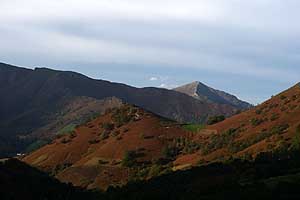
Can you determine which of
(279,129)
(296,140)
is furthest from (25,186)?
(279,129)

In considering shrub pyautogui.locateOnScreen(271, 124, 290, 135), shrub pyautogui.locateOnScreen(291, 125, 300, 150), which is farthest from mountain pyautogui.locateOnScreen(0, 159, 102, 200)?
shrub pyautogui.locateOnScreen(271, 124, 290, 135)

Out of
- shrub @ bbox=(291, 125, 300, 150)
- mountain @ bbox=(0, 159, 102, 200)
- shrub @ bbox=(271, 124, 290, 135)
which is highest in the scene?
shrub @ bbox=(271, 124, 290, 135)

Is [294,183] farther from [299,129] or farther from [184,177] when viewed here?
[299,129]

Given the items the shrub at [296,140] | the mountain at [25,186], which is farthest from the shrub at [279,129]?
the mountain at [25,186]

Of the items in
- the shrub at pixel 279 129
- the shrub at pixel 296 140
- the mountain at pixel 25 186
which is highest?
the shrub at pixel 279 129

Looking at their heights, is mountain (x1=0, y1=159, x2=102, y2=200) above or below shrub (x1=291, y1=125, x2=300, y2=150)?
below

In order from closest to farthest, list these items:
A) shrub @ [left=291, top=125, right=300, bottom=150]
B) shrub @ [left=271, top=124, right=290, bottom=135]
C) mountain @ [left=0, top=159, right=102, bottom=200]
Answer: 1. mountain @ [left=0, top=159, right=102, bottom=200]
2. shrub @ [left=291, top=125, right=300, bottom=150]
3. shrub @ [left=271, top=124, right=290, bottom=135]

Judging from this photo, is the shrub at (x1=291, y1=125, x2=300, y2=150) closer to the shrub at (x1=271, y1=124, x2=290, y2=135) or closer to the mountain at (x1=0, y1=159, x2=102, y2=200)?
the shrub at (x1=271, y1=124, x2=290, y2=135)

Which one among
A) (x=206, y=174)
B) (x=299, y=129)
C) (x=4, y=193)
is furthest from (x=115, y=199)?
(x=299, y=129)

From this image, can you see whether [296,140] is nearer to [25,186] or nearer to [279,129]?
[279,129]

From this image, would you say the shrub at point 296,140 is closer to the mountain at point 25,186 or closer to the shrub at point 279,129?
the shrub at point 279,129

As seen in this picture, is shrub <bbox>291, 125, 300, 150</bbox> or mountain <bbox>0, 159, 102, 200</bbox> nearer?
mountain <bbox>0, 159, 102, 200</bbox>

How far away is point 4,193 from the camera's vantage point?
100 meters

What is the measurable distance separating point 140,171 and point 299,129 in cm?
5500
